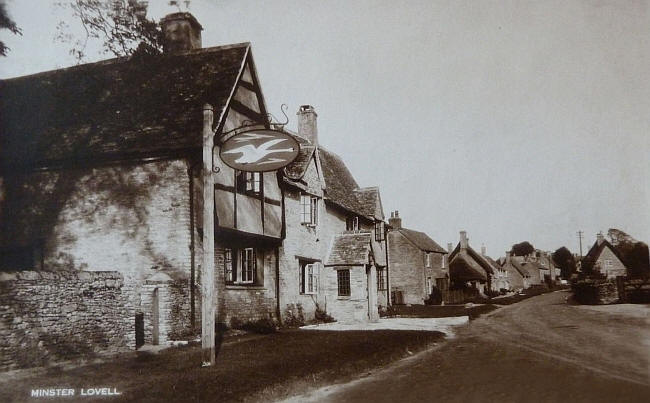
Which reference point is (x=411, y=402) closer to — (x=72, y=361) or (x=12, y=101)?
(x=72, y=361)

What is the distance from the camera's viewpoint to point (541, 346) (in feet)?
39.7

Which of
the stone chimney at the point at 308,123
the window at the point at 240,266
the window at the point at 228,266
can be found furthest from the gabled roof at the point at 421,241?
the window at the point at 228,266

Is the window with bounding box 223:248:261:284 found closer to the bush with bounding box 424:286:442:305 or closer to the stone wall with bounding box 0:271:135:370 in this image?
the stone wall with bounding box 0:271:135:370

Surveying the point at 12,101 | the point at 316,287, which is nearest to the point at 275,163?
the point at 12,101

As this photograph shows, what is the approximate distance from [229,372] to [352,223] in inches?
761

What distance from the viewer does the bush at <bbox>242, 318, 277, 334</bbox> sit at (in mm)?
15862

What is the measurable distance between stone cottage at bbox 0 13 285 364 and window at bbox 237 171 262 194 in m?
0.03

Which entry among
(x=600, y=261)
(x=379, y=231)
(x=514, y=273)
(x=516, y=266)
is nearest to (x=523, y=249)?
(x=516, y=266)

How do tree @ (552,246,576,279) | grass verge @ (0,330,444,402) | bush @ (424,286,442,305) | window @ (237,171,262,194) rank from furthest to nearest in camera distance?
1. tree @ (552,246,576,279)
2. bush @ (424,286,442,305)
3. window @ (237,171,262,194)
4. grass verge @ (0,330,444,402)

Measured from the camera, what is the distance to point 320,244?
74.6ft

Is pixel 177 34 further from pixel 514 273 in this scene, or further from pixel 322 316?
pixel 514 273

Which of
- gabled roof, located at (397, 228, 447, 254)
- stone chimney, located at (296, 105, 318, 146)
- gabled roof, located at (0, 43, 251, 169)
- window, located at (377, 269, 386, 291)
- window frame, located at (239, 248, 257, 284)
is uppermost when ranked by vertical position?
stone chimney, located at (296, 105, 318, 146)

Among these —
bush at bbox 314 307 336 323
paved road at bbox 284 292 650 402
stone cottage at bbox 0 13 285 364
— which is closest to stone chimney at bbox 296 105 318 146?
bush at bbox 314 307 336 323

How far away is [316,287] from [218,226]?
916cm
